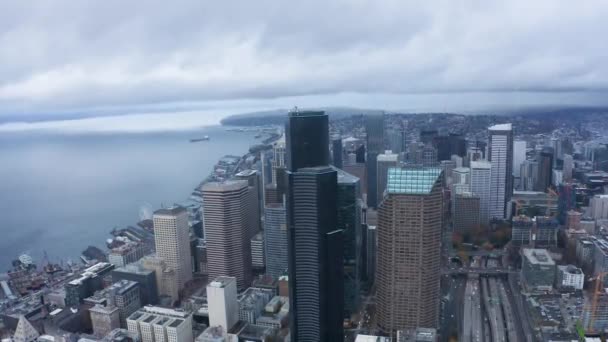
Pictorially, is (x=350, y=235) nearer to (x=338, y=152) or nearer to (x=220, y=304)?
(x=220, y=304)

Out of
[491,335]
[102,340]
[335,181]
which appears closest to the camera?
[335,181]

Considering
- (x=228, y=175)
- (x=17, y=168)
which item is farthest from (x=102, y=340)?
(x=228, y=175)

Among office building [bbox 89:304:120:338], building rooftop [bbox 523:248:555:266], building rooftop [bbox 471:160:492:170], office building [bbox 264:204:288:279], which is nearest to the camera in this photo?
office building [bbox 89:304:120:338]

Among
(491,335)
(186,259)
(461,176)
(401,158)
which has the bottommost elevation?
(491,335)

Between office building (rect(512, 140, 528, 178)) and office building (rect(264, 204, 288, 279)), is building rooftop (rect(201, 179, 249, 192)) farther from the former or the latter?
office building (rect(512, 140, 528, 178))

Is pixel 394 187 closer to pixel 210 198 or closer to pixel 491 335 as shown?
pixel 491 335

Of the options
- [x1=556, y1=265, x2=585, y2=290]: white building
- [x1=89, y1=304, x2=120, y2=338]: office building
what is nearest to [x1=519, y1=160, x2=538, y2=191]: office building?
[x1=556, y1=265, x2=585, y2=290]: white building
